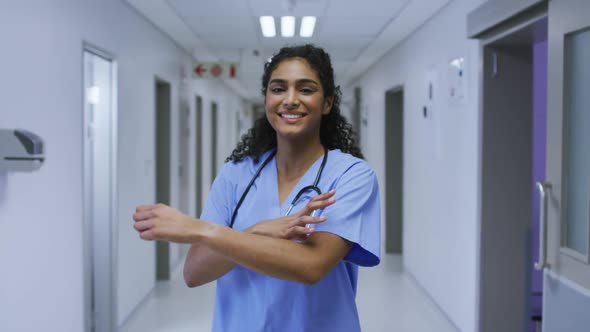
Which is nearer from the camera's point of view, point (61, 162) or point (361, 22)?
point (61, 162)

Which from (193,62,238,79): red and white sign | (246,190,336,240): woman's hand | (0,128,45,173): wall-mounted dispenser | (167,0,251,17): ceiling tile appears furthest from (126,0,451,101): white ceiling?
(246,190,336,240): woman's hand

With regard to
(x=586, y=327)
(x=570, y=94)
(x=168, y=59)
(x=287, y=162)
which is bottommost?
(x=586, y=327)

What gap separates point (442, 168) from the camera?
3965 mm

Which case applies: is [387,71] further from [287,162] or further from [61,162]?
[287,162]

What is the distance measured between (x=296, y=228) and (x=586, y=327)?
4.28ft

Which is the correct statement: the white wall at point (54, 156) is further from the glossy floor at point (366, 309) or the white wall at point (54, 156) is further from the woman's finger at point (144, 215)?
the woman's finger at point (144, 215)

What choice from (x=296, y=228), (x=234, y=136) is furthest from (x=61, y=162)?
(x=234, y=136)

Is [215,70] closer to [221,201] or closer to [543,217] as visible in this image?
[543,217]

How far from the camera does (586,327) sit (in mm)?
1766

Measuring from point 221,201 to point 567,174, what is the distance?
1.35m

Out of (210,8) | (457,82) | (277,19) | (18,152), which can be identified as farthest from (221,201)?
(277,19)

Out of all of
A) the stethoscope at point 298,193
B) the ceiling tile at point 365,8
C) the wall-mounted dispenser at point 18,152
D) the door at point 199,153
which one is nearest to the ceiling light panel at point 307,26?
the ceiling tile at point 365,8

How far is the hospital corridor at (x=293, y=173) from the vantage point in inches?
41.0

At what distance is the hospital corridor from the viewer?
41.0 inches
